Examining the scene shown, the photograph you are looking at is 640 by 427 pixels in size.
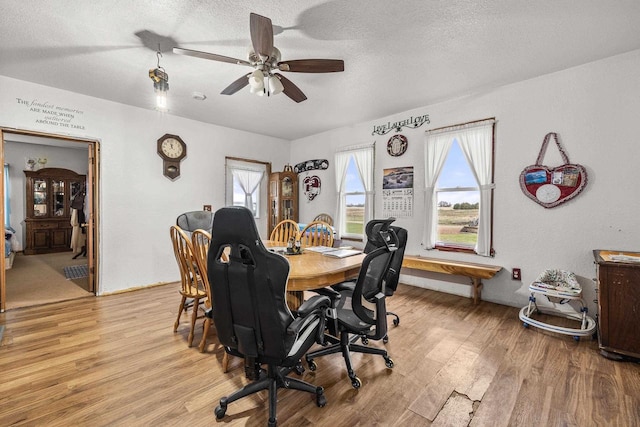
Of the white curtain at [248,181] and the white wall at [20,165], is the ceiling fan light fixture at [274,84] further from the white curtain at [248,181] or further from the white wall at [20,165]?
the white wall at [20,165]

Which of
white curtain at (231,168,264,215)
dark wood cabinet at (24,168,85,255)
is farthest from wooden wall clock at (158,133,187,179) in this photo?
dark wood cabinet at (24,168,85,255)

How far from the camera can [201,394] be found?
178cm

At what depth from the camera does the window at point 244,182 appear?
17.1 ft

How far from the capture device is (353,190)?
5.04 metres

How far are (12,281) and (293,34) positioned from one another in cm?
552

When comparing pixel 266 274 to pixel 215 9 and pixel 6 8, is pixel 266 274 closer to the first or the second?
pixel 215 9

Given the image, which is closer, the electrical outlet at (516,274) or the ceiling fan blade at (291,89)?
the ceiling fan blade at (291,89)

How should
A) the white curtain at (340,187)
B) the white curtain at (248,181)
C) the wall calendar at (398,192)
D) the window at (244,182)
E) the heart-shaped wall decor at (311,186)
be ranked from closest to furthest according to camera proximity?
1. the wall calendar at (398,192)
2. the white curtain at (340,187)
3. the window at (244,182)
4. the white curtain at (248,181)
5. the heart-shaped wall decor at (311,186)

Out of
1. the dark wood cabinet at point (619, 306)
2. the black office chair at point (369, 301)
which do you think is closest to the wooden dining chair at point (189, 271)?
the black office chair at point (369, 301)

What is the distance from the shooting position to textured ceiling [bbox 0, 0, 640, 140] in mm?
2014

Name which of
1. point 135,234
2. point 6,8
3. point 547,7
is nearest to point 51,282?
point 135,234

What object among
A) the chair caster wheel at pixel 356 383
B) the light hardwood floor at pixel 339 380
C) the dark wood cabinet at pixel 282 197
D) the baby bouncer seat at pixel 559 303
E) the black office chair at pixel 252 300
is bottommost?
the light hardwood floor at pixel 339 380

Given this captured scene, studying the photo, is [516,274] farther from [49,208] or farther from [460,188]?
[49,208]

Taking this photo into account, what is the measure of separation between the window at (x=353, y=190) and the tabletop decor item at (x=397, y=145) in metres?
0.38
